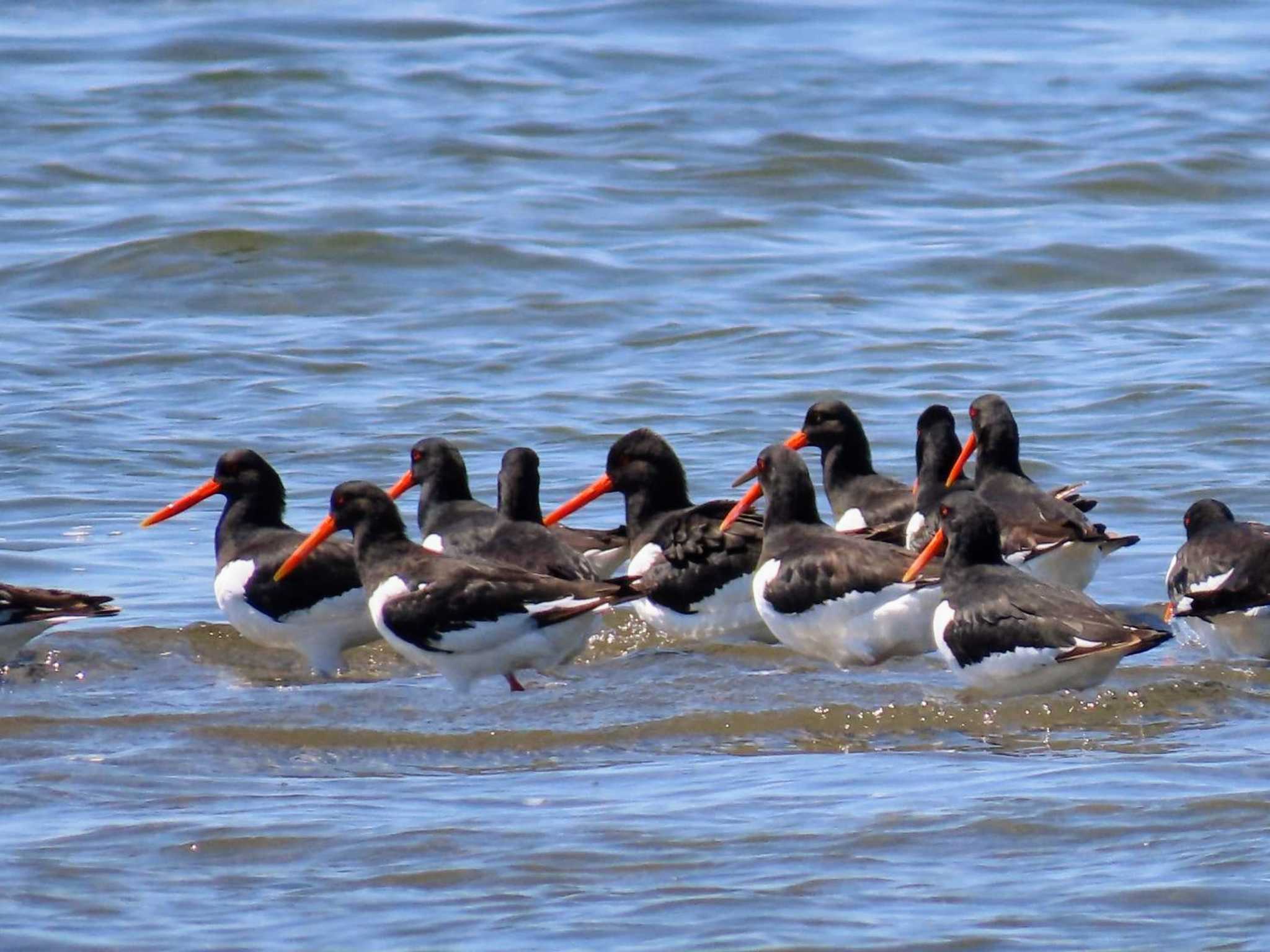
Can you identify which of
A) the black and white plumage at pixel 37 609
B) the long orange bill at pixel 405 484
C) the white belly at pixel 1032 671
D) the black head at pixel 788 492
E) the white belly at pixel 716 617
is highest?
the black head at pixel 788 492

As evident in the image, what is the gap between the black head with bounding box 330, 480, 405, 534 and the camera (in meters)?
7.95

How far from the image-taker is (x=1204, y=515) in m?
8.09

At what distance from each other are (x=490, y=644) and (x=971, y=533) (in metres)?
1.70

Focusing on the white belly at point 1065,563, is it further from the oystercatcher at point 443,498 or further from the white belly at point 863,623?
the oystercatcher at point 443,498

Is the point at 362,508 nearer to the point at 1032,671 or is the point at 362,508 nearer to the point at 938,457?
the point at 1032,671

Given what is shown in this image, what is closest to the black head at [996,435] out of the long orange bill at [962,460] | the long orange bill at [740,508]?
the long orange bill at [962,460]

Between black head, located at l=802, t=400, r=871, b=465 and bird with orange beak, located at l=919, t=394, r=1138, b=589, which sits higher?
black head, located at l=802, t=400, r=871, b=465

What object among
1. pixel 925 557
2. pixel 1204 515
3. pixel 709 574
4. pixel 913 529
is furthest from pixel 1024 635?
pixel 913 529

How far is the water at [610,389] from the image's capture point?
5305mm

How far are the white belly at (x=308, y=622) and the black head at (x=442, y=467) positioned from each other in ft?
3.12

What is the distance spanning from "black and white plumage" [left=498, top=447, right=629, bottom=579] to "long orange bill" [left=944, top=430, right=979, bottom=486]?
1.40 metres

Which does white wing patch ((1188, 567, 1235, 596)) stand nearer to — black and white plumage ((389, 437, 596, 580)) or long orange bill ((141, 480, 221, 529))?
black and white plumage ((389, 437, 596, 580))

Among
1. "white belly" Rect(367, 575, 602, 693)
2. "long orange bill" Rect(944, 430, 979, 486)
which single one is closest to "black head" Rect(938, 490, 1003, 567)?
"white belly" Rect(367, 575, 602, 693)

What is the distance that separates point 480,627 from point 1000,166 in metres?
12.0
